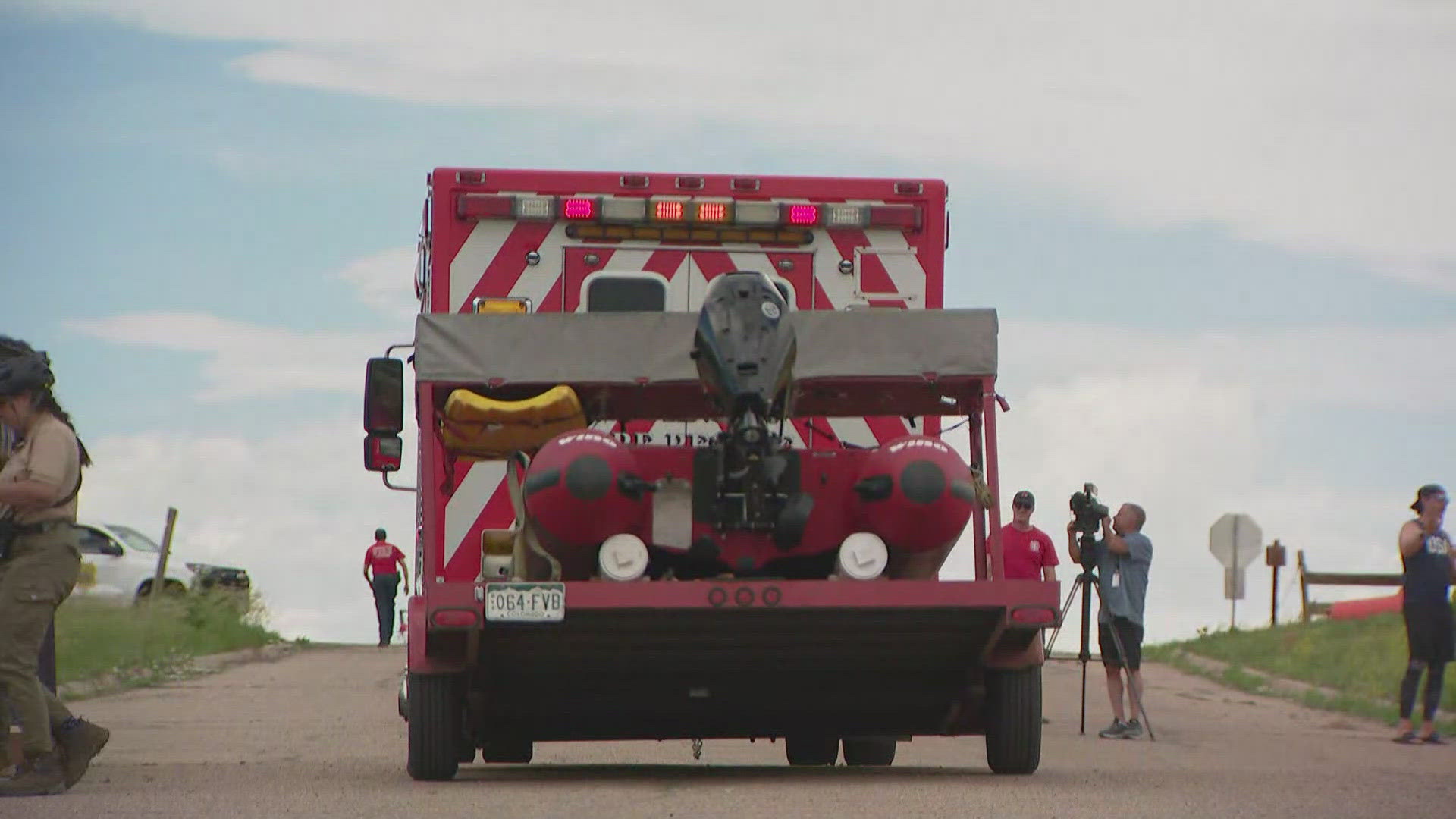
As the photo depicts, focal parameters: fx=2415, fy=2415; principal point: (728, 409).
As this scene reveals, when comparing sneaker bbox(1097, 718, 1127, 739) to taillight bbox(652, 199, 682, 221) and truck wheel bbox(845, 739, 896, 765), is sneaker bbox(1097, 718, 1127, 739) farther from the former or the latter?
taillight bbox(652, 199, 682, 221)

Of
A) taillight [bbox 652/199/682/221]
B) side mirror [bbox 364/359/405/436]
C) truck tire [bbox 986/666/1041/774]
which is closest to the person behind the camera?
truck tire [bbox 986/666/1041/774]

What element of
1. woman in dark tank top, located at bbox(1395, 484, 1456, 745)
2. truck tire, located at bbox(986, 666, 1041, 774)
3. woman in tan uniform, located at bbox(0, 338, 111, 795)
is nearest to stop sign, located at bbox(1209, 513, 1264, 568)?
woman in dark tank top, located at bbox(1395, 484, 1456, 745)

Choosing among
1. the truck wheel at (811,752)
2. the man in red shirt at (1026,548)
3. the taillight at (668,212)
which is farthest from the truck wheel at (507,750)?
the man in red shirt at (1026,548)

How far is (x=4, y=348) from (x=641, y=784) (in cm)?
369

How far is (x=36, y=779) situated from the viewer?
1112cm

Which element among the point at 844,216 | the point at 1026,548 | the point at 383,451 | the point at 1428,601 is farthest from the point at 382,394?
the point at 1428,601

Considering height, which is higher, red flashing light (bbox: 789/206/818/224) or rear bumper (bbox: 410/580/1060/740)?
red flashing light (bbox: 789/206/818/224)

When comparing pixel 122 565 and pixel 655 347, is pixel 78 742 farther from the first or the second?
pixel 122 565

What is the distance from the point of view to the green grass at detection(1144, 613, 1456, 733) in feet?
73.0

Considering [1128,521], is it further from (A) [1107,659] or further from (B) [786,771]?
(B) [786,771]

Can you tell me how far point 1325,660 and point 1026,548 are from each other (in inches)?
408

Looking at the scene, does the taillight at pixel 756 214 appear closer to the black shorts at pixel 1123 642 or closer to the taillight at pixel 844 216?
the taillight at pixel 844 216

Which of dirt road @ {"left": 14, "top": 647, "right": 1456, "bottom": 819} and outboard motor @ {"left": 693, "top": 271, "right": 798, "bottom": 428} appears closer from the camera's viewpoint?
dirt road @ {"left": 14, "top": 647, "right": 1456, "bottom": 819}

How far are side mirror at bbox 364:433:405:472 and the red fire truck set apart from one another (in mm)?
14
